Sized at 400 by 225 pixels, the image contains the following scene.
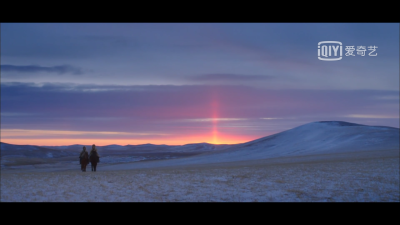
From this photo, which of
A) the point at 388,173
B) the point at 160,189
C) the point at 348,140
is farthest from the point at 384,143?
the point at 160,189

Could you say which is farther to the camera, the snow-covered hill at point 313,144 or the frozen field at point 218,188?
the snow-covered hill at point 313,144

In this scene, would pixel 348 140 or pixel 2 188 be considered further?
pixel 348 140

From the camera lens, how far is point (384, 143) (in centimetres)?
5638

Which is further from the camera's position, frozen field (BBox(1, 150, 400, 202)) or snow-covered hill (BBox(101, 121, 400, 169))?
snow-covered hill (BBox(101, 121, 400, 169))

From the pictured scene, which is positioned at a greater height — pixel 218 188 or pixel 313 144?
pixel 313 144

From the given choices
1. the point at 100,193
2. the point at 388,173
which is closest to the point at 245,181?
the point at 100,193

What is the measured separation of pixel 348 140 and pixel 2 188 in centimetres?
5735

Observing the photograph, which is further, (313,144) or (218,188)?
(313,144)
